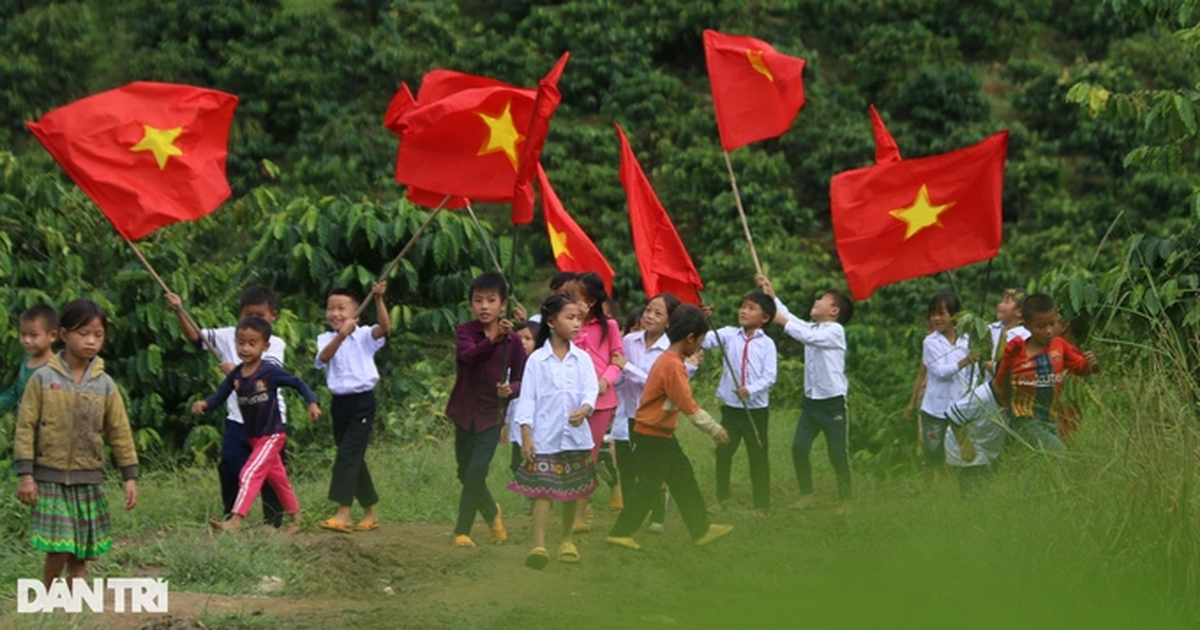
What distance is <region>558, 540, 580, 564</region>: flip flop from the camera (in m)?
7.18

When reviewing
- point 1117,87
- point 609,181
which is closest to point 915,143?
point 1117,87

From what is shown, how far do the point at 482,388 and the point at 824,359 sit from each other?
2.34 m

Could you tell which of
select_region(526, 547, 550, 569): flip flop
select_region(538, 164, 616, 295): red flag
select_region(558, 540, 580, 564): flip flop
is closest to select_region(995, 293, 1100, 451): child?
select_region(558, 540, 580, 564): flip flop

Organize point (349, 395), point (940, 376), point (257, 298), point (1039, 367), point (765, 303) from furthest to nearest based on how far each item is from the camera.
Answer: point (940, 376) < point (765, 303) < point (349, 395) < point (257, 298) < point (1039, 367)

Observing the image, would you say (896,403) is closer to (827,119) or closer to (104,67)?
(827,119)

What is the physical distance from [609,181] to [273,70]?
481cm

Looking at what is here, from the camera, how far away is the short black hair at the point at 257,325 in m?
7.59

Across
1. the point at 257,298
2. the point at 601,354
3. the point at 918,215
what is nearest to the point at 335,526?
the point at 257,298

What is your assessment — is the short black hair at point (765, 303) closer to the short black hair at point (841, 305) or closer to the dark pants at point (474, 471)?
the short black hair at point (841, 305)

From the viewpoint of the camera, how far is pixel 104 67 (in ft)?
67.6

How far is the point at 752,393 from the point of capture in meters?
8.96

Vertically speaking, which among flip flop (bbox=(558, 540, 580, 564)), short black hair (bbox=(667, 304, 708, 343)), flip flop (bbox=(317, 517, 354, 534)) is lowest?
flip flop (bbox=(558, 540, 580, 564))

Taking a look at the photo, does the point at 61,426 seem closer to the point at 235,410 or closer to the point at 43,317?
the point at 43,317

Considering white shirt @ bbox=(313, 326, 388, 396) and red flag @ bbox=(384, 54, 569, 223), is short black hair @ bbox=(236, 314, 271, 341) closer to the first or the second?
white shirt @ bbox=(313, 326, 388, 396)
